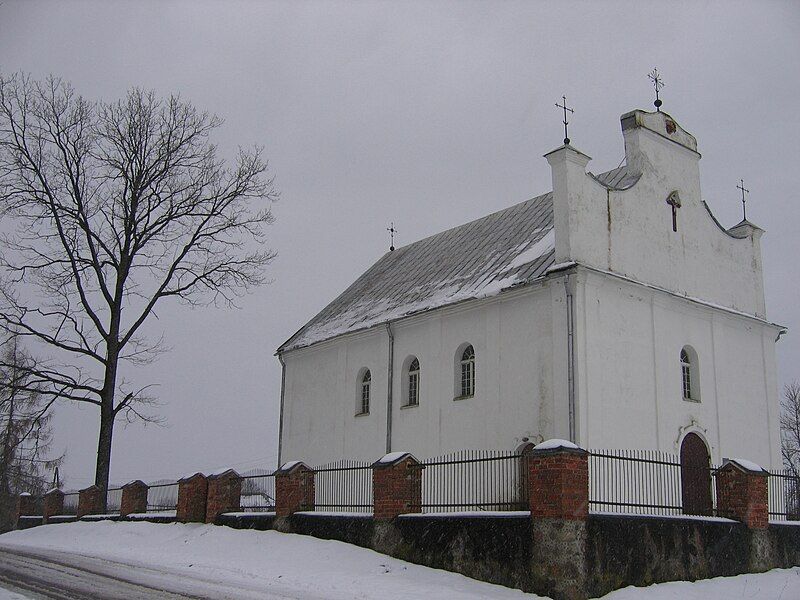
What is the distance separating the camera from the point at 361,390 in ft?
81.8

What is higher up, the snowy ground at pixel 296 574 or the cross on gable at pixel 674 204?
the cross on gable at pixel 674 204

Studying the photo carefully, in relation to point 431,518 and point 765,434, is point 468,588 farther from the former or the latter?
point 765,434

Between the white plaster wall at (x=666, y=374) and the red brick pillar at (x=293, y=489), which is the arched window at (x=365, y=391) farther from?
the white plaster wall at (x=666, y=374)

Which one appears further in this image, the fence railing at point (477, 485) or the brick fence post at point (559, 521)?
the fence railing at point (477, 485)

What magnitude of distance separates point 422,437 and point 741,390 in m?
7.97

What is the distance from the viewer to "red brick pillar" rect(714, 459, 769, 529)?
15648 millimetres

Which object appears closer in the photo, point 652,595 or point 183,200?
point 652,595

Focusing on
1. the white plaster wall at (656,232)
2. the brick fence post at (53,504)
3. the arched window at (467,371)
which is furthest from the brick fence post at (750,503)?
the brick fence post at (53,504)

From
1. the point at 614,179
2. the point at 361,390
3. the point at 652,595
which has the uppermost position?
the point at 614,179

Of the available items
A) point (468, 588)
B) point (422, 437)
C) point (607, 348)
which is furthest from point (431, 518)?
point (422, 437)

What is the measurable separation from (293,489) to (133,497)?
8000 millimetres

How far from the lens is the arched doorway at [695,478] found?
18016 mm

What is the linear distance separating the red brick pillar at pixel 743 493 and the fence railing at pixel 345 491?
7221 millimetres

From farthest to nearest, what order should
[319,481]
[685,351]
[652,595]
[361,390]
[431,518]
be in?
[361,390]
[319,481]
[685,351]
[431,518]
[652,595]
